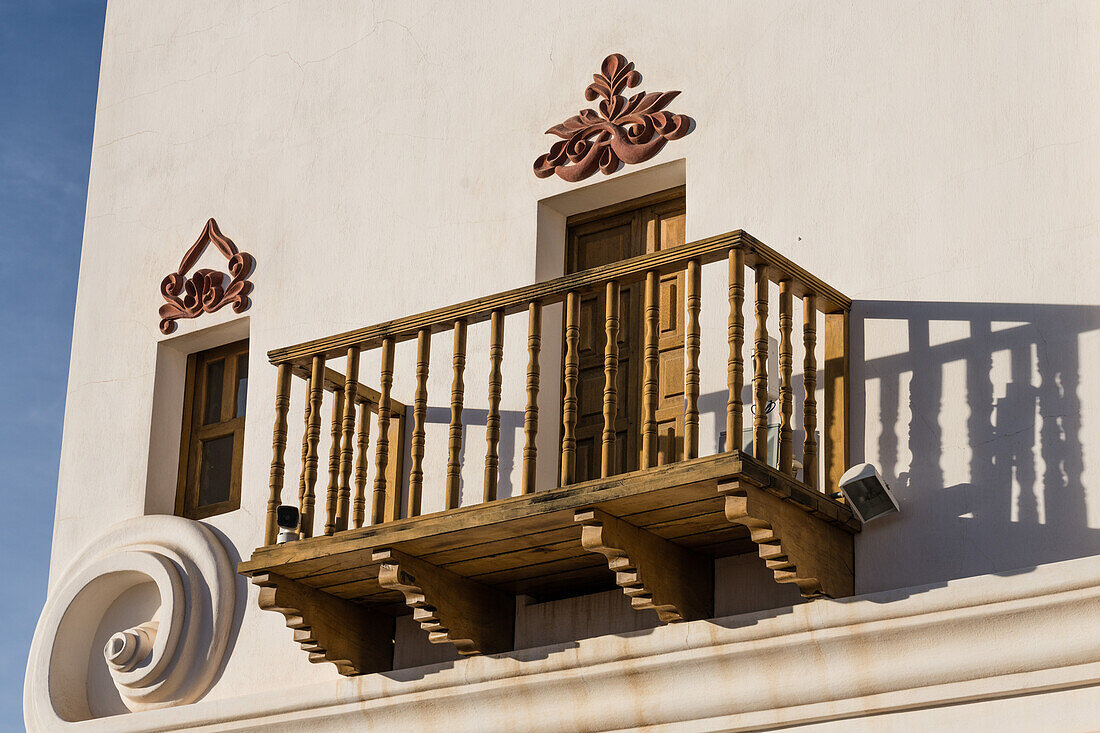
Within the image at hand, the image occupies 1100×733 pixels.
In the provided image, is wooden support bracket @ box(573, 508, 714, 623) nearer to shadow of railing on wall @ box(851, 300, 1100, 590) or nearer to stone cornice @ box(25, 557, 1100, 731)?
stone cornice @ box(25, 557, 1100, 731)

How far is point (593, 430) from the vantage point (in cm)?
739

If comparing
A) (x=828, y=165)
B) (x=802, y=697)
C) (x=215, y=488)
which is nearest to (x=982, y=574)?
(x=802, y=697)

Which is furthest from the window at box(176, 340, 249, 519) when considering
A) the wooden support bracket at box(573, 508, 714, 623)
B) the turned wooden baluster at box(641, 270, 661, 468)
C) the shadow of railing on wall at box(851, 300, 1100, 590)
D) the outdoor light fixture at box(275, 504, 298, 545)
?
the shadow of railing on wall at box(851, 300, 1100, 590)

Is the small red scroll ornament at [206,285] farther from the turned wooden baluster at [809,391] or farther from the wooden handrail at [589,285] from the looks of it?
the turned wooden baluster at [809,391]

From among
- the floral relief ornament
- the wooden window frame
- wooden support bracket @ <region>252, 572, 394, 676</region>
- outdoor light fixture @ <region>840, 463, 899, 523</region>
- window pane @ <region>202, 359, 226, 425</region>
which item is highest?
the floral relief ornament

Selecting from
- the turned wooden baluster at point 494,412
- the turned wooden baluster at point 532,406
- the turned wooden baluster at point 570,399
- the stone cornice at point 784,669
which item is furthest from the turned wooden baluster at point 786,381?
the turned wooden baluster at point 494,412

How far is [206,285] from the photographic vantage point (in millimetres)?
8906

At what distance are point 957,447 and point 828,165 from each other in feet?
4.36

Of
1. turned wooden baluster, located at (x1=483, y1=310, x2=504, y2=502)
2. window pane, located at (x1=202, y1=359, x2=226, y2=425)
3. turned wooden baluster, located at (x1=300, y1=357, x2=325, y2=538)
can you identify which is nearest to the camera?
turned wooden baluster, located at (x1=483, y1=310, x2=504, y2=502)

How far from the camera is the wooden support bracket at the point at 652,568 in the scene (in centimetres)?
622

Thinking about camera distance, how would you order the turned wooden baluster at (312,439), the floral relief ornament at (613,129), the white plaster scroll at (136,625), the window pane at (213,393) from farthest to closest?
1. the window pane at (213,393)
2. the white plaster scroll at (136,625)
3. the floral relief ornament at (613,129)
4. the turned wooden baluster at (312,439)

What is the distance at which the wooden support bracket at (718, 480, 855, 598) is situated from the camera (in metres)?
5.90

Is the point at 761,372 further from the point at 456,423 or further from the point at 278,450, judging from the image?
the point at 278,450

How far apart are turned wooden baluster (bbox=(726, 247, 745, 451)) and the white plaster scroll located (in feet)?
10.5
